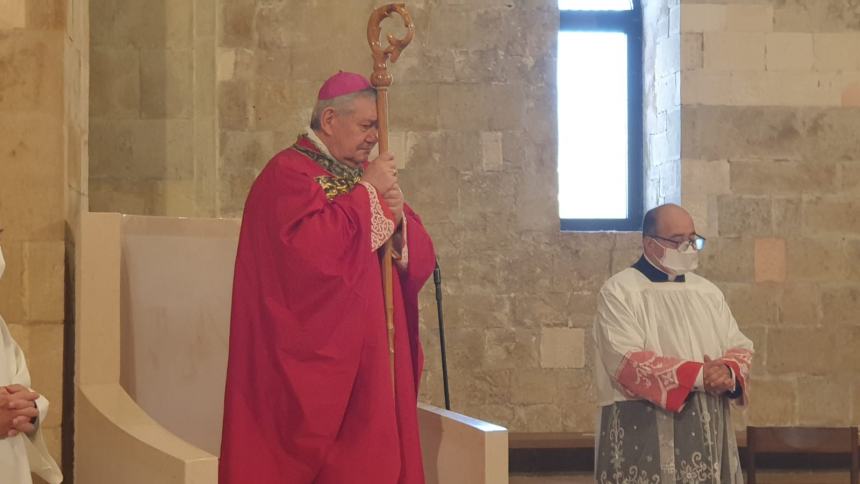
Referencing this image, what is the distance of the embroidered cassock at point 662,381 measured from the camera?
13.7 ft

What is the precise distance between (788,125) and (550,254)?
4.74 ft

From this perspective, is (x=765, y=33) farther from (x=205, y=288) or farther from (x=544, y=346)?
(x=205, y=288)

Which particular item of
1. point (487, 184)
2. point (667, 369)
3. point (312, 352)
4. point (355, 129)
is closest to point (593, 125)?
point (487, 184)

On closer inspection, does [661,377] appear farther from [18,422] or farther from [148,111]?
[148,111]

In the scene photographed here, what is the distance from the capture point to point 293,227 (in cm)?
312

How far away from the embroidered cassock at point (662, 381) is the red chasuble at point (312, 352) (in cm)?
126

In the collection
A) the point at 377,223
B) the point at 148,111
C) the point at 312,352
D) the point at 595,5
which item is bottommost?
the point at 312,352

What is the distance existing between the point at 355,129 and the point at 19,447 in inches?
46.3

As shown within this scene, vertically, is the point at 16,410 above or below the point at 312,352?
below

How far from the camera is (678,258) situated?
4426 millimetres

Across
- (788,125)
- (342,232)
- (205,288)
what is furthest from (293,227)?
(788,125)

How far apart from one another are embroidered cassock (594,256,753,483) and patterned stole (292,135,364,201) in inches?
53.0

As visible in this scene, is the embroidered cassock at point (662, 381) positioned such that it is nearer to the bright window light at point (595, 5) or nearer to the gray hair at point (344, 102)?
the gray hair at point (344, 102)

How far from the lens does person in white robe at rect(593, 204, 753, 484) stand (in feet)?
13.7
